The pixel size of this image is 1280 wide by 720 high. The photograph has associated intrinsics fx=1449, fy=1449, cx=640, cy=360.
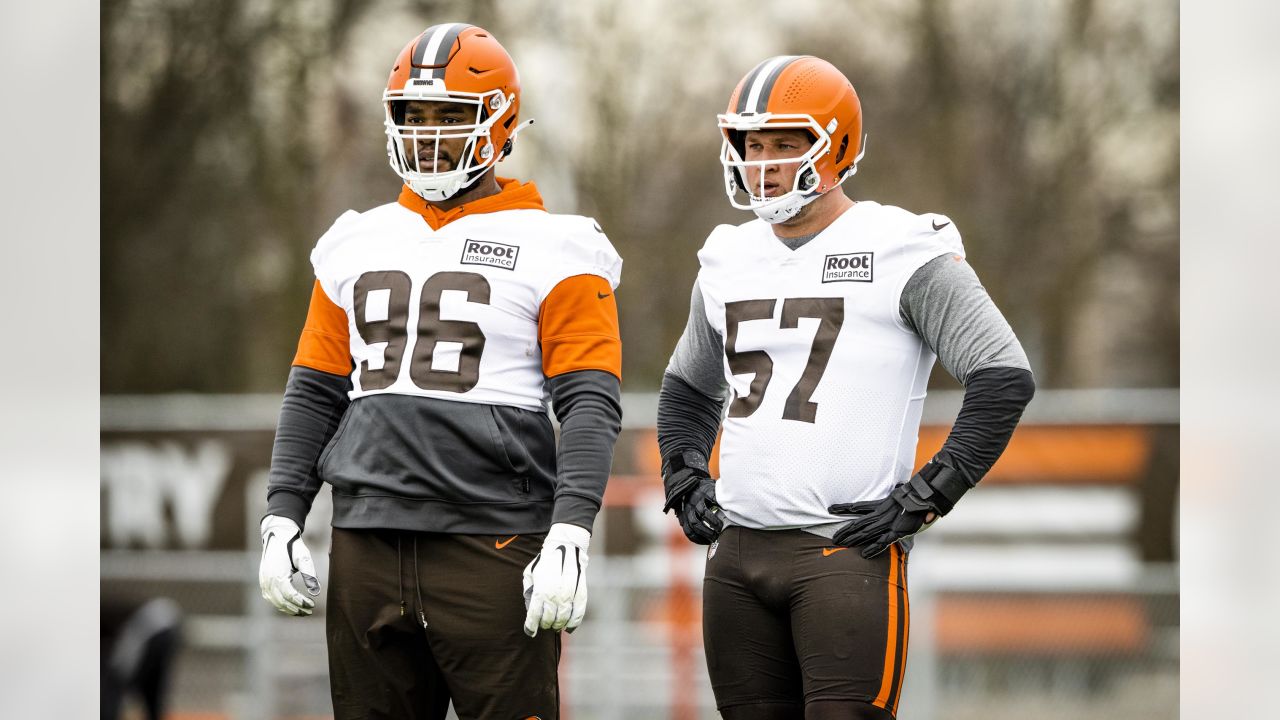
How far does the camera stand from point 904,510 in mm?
2572

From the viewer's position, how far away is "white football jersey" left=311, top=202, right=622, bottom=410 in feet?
8.73

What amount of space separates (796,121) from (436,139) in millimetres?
676

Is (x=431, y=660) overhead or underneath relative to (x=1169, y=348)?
underneath

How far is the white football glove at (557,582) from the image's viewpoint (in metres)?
2.52

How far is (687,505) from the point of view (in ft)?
9.48

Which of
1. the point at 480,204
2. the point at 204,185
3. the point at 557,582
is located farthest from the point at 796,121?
the point at 204,185

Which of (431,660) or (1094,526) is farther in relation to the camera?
(1094,526)

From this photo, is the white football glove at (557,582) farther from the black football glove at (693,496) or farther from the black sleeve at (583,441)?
the black football glove at (693,496)

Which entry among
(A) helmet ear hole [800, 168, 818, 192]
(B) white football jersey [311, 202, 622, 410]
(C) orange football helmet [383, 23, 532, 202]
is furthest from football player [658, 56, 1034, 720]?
(C) orange football helmet [383, 23, 532, 202]
